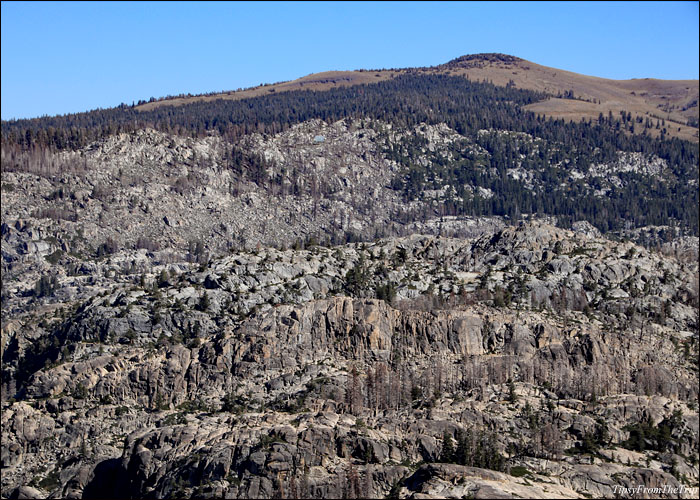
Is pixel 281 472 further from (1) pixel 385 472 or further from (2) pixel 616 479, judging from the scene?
(2) pixel 616 479

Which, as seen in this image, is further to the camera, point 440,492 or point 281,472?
point 281,472

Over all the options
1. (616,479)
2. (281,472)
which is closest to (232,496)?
(281,472)

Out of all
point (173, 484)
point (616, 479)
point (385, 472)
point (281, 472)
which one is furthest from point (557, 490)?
point (173, 484)

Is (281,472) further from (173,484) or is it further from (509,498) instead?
(509,498)

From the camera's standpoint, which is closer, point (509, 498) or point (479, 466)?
point (509, 498)

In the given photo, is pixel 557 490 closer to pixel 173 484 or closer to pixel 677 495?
pixel 677 495

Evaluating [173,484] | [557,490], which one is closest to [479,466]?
[557,490]

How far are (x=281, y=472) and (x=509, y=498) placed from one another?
39.3m

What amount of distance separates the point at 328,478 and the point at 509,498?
1248 inches

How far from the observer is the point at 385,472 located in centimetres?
19800

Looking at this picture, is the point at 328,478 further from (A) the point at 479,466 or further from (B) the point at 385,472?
(A) the point at 479,466

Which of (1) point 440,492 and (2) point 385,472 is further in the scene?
(2) point 385,472

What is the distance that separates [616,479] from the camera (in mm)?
199875

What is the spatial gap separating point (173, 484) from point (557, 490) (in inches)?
2511
